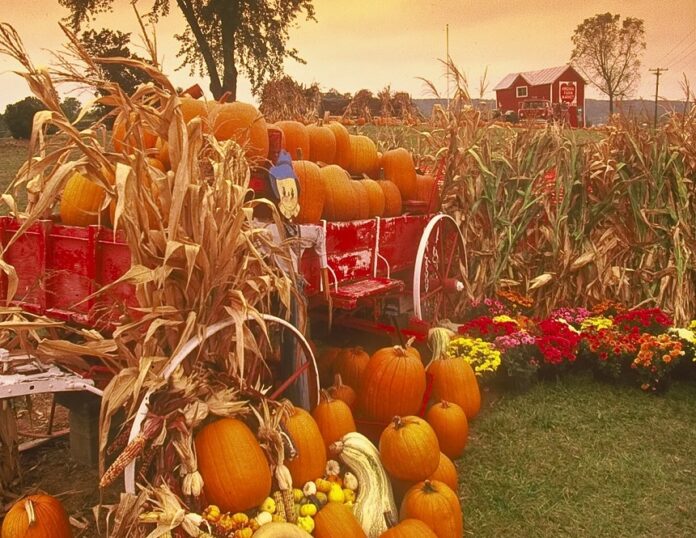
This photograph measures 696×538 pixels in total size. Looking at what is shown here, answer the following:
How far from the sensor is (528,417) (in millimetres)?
5254

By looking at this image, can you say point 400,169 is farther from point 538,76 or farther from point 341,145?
point 538,76

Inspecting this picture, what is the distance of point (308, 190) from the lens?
481 cm

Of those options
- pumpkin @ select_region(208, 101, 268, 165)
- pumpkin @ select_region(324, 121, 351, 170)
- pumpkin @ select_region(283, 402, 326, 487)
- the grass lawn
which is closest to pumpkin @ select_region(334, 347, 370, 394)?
the grass lawn

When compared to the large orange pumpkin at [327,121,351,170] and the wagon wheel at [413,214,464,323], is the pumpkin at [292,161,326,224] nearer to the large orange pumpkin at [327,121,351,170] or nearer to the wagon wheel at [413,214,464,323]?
the large orange pumpkin at [327,121,351,170]

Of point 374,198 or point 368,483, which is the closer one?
point 368,483

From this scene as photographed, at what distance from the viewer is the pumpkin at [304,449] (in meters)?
3.44

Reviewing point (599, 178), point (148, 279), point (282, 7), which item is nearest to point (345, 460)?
point (148, 279)

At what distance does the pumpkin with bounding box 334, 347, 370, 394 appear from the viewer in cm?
491

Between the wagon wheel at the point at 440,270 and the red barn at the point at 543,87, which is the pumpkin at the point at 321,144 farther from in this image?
the red barn at the point at 543,87

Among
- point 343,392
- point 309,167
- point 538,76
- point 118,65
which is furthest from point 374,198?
point 538,76

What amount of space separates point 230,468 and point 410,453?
1.03 metres

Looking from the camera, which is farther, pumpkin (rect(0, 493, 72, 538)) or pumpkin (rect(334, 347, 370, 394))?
pumpkin (rect(334, 347, 370, 394))

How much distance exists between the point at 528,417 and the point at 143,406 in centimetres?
321

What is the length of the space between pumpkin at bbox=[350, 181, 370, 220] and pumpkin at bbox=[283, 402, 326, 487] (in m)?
2.21
